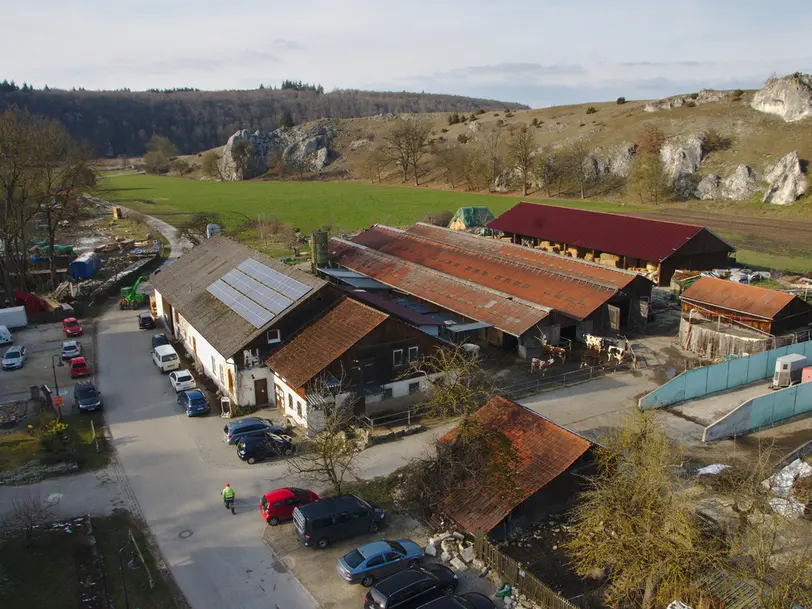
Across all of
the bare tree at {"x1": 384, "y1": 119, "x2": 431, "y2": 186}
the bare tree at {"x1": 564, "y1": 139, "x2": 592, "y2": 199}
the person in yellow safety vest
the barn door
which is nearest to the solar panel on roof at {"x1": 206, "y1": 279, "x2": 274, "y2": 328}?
the person in yellow safety vest

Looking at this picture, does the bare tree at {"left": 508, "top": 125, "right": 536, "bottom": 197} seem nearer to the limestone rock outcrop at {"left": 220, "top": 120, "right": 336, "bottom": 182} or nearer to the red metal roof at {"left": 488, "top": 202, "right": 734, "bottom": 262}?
the red metal roof at {"left": 488, "top": 202, "right": 734, "bottom": 262}

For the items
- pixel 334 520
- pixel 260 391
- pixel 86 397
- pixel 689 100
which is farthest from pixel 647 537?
pixel 689 100

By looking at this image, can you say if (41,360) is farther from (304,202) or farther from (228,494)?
(304,202)

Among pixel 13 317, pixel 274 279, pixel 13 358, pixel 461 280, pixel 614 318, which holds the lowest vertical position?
pixel 13 358

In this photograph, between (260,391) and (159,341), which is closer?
(260,391)

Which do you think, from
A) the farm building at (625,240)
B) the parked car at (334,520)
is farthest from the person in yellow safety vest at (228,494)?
the farm building at (625,240)

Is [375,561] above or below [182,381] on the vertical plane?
below

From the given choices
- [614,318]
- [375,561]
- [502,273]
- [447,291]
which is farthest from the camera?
[502,273]

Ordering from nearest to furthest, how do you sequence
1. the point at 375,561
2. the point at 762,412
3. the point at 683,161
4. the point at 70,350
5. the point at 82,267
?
the point at 375,561
the point at 762,412
the point at 70,350
the point at 82,267
the point at 683,161
